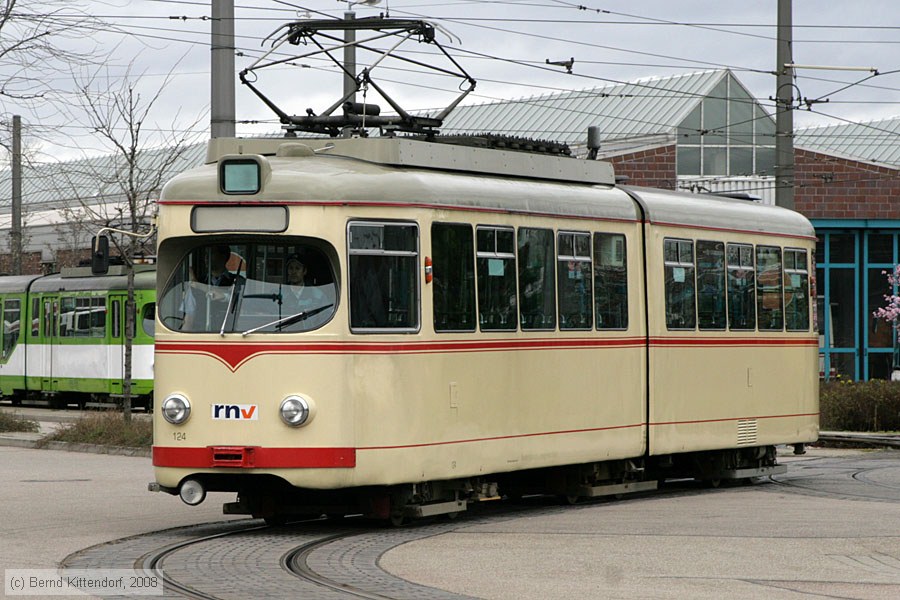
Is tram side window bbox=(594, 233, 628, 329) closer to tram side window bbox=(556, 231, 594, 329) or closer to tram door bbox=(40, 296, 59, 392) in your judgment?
tram side window bbox=(556, 231, 594, 329)

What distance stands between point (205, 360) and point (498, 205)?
298cm

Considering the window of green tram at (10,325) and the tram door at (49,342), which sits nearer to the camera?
the tram door at (49,342)

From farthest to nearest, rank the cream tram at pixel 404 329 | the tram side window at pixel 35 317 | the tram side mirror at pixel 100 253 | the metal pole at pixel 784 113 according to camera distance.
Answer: the tram side window at pixel 35 317, the metal pole at pixel 784 113, the tram side mirror at pixel 100 253, the cream tram at pixel 404 329

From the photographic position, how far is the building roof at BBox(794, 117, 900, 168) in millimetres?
58406

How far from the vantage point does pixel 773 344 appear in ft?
62.2

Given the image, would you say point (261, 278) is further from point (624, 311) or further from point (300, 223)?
point (624, 311)

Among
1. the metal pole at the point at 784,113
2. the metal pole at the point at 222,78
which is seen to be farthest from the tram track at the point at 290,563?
the metal pole at the point at 784,113

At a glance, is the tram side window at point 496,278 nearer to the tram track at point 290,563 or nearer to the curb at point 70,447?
the tram track at point 290,563

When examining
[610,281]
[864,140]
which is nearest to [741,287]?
[610,281]

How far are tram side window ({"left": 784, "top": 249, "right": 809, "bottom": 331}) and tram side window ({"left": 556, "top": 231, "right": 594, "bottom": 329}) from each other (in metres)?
4.06

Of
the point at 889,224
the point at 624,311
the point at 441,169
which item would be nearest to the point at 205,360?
the point at 441,169

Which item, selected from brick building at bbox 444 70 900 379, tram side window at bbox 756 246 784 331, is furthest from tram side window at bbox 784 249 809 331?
brick building at bbox 444 70 900 379

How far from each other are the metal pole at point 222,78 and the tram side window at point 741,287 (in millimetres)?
5395

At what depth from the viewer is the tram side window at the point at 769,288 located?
18781 mm
